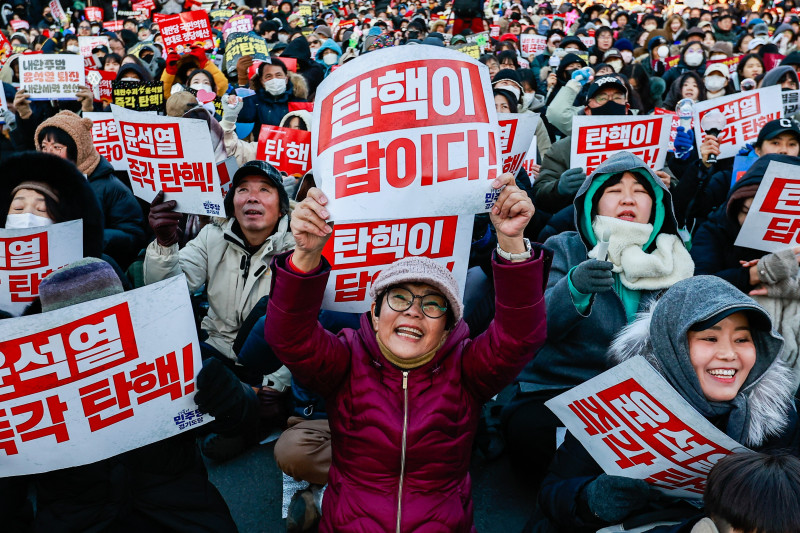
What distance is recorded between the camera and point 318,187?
2080 millimetres

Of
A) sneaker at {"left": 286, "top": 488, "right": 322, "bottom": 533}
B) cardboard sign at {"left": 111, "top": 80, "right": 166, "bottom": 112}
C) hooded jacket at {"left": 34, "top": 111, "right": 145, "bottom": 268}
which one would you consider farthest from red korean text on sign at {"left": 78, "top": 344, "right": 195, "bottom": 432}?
cardboard sign at {"left": 111, "top": 80, "right": 166, "bottom": 112}

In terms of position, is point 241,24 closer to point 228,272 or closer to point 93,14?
point 93,14

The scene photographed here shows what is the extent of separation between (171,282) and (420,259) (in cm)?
79

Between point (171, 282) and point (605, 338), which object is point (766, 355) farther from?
point (171, 282)

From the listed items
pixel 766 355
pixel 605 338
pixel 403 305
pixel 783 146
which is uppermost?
pixel 783 146

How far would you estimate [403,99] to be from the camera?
6.68 feet

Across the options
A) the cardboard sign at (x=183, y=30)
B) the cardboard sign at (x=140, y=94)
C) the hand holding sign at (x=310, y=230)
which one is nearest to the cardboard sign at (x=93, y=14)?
the cardboard sign at (x=183, y=30)

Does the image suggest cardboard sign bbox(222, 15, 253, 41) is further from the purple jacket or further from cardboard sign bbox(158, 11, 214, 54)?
the purple jacket

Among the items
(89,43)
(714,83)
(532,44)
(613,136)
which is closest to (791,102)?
(714,83)

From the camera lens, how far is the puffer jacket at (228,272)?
140 inches

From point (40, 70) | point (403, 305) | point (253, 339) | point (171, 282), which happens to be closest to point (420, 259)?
point (403, 305)

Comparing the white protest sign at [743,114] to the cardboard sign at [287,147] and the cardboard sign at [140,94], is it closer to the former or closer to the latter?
the cardboard sign at [287,147]

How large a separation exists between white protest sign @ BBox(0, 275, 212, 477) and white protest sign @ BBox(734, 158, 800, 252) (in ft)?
8.65

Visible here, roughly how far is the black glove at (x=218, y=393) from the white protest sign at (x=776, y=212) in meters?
2.49
